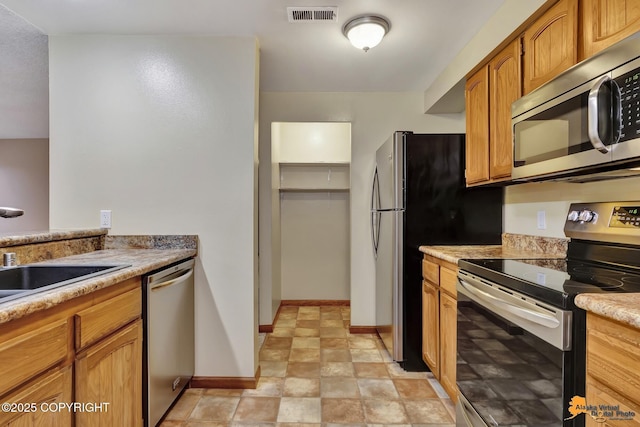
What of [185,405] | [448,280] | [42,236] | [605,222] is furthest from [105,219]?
[605,222]

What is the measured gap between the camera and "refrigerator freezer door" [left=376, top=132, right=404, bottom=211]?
2.45 meters

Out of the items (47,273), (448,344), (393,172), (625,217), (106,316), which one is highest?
(393,172)

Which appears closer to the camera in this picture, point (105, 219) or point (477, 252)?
point (477, 252)

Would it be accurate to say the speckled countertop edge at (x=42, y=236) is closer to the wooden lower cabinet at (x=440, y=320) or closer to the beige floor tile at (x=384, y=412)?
the beige floor tile at (x=384, y=412)

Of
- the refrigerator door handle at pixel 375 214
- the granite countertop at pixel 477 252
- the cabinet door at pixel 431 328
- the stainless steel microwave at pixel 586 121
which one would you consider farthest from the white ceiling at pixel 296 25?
the cabinet door at pixel 431 328

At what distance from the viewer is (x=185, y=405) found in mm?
2053

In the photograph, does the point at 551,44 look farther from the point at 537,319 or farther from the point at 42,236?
the point at 42,236

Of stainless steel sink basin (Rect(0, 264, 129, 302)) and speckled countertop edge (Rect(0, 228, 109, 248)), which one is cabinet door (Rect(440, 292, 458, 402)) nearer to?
stainless steel sink basin (Rect(0, 264, 129, 302))

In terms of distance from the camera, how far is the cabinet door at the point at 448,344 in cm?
195

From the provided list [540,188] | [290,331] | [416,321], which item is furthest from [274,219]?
[540,188]

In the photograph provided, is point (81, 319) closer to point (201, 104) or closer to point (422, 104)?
point (201, 104)

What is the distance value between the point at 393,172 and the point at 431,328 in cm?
113

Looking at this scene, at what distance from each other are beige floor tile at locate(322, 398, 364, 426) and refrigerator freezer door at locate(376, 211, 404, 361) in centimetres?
62

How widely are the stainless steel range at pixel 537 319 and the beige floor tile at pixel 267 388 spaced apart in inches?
44.4
